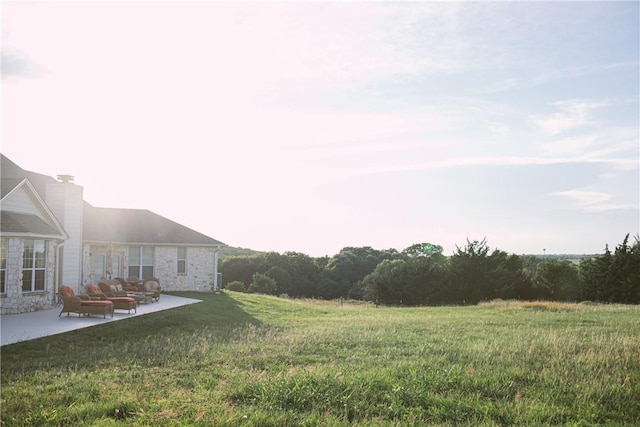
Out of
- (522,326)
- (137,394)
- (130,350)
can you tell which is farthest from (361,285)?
(137,394)

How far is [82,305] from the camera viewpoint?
17250 millimetres

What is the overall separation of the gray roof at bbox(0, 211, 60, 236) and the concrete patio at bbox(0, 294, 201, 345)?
2.87m

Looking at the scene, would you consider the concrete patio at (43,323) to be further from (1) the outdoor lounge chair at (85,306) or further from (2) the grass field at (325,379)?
(2) the grass field at (325,379)

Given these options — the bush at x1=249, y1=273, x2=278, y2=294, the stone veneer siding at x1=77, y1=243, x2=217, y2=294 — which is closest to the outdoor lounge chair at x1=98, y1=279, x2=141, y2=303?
the stone veneer siding at x1=77, y1=243, x2=217, y2=294

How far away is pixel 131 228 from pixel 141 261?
2.07 meters

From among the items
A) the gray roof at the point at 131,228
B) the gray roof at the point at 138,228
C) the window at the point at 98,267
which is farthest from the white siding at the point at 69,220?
the gray roof at the point at 138,228

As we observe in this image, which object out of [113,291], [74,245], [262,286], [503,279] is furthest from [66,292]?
[262,286]

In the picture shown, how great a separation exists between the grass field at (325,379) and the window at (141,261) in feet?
49.8

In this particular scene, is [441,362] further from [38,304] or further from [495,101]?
[38,304]

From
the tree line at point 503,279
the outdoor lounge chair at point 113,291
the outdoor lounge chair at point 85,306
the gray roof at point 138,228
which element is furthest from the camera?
the tree line at point 503,279

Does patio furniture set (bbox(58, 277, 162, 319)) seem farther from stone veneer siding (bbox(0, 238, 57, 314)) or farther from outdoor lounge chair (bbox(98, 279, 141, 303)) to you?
stone veneer siding (bbox(0, 238, 57, 314))

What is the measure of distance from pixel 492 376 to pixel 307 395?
3.26m

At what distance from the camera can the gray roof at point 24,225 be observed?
672 inches

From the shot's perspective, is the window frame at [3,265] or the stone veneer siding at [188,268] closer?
the window frame at [3,265]
